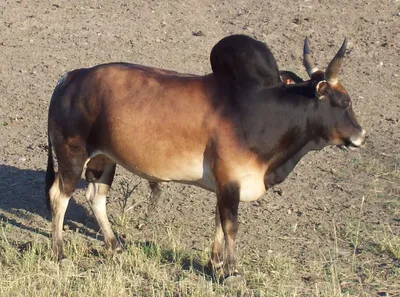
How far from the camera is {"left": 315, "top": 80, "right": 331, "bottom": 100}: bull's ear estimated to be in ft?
20.1

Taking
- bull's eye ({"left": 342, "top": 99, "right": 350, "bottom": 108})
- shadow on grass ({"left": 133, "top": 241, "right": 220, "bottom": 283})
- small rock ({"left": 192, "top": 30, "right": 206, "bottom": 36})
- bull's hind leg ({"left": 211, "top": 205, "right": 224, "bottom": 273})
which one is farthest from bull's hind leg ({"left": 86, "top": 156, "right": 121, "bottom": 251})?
small rock ({"left": 192, "top": 30, "right": 206, "bottom": 36})

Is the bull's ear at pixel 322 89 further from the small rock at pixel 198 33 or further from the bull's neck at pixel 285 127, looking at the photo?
the small rock at pixel 198 33

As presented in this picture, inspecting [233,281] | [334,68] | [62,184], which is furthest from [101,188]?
[334,68]

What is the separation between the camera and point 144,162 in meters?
6.45

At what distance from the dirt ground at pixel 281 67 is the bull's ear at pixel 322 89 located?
4.34ft

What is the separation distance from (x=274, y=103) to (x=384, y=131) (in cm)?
376

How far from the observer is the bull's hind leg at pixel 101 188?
701 centimetres

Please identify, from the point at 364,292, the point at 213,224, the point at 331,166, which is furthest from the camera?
the point at 331,166

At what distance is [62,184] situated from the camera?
22.3 ft

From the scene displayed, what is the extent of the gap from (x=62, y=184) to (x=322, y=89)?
6.99ft

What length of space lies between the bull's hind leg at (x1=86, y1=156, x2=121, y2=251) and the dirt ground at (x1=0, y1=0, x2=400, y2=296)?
0.32m

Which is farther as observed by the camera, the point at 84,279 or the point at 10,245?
the point at 10,245

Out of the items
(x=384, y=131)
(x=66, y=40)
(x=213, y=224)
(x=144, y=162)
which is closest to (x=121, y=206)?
(x=213, y=224)

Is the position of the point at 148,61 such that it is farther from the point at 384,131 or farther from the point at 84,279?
the point at 84,279
